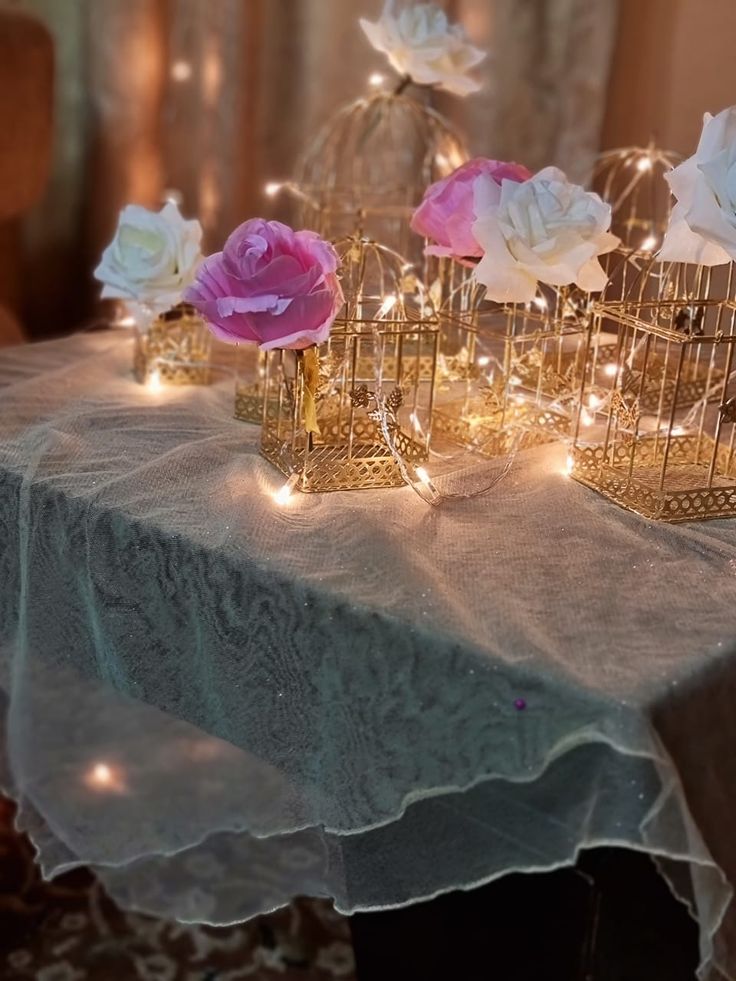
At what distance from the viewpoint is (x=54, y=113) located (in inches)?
78.5

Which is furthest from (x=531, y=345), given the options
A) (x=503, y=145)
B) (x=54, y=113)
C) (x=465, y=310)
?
(x=54, y=113)

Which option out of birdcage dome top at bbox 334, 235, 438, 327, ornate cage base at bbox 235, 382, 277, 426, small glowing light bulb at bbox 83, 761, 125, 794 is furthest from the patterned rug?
birdcage dome top at bbox 334, 235, 438, 327

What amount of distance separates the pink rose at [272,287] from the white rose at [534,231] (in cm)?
13

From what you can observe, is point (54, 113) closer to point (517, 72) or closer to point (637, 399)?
point (517, 72)

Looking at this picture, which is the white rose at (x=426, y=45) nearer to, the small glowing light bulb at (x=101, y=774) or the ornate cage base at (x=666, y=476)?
the ornate cage base at (x=666, y=476)

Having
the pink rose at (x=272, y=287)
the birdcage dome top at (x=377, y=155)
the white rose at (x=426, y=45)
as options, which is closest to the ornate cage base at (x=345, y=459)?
the pink rose at (x=272, y=287)

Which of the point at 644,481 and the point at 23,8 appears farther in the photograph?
the point at 23,8

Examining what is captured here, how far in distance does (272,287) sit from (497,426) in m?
0.29

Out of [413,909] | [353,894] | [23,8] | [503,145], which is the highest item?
[23,8]

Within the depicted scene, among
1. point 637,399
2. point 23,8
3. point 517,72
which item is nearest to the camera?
point 637,399

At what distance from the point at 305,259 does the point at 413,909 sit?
0.53 m

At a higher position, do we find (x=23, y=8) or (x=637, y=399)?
(x=23, y=8)

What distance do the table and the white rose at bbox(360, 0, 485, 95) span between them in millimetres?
447

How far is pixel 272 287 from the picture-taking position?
87cm
